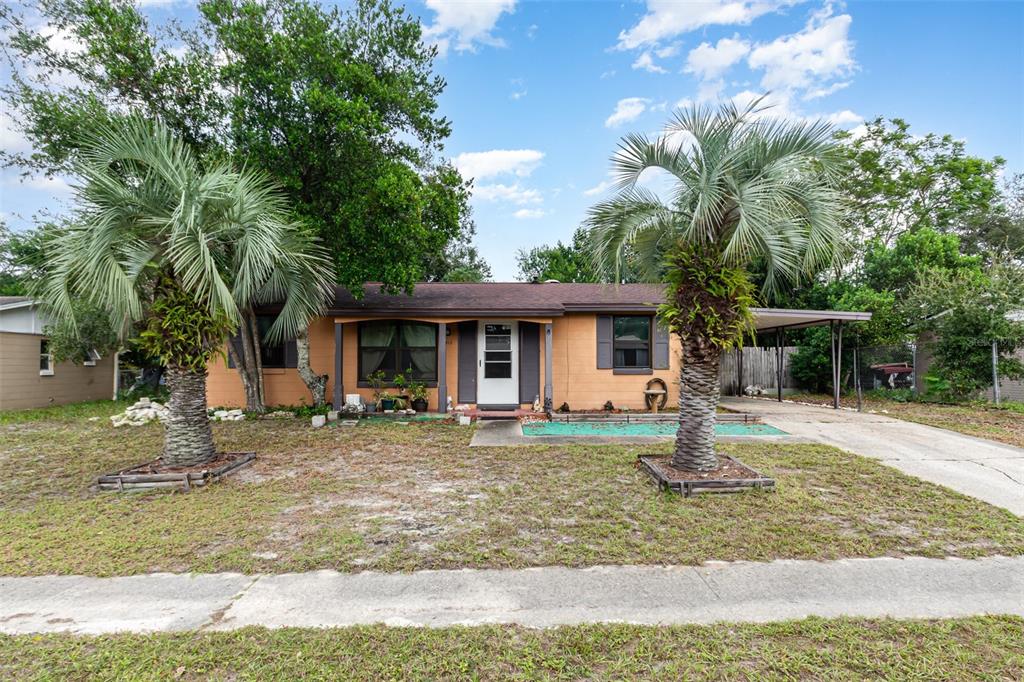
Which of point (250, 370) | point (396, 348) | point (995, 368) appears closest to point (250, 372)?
point (250, 370)

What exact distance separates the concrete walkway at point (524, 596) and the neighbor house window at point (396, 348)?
7768 mm

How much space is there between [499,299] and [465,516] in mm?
7612

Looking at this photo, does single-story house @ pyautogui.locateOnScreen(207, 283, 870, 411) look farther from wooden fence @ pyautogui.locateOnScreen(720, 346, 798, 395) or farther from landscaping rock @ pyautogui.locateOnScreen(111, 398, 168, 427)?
wooden fence @ pyautogui.locateOnScreen(720, 346, 798, 395)

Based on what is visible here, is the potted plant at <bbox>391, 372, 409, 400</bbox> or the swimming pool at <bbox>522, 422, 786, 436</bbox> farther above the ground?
the potted plant at <bbox>391, 372, 409, 400</bbox>

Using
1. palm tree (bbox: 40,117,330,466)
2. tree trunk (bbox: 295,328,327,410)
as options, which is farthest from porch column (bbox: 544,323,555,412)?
palm tree (bbox: 40,117,330,466)

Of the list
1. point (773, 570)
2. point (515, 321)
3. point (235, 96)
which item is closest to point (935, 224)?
point (515, 321)

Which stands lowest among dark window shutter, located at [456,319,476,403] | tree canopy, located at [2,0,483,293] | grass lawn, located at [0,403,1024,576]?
grass lawn, located at [0,403,1024,576]

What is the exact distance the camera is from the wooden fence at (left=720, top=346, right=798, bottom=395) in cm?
1441

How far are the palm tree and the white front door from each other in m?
5.66

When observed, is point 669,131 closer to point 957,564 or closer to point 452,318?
point 957,564

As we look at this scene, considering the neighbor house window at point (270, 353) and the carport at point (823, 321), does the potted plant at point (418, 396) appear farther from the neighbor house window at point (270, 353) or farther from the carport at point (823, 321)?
the carport at point (823, 321)

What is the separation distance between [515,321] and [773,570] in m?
8.16

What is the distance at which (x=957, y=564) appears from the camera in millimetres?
3307

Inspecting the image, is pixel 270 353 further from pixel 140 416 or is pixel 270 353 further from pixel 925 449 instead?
pixel 925 449
